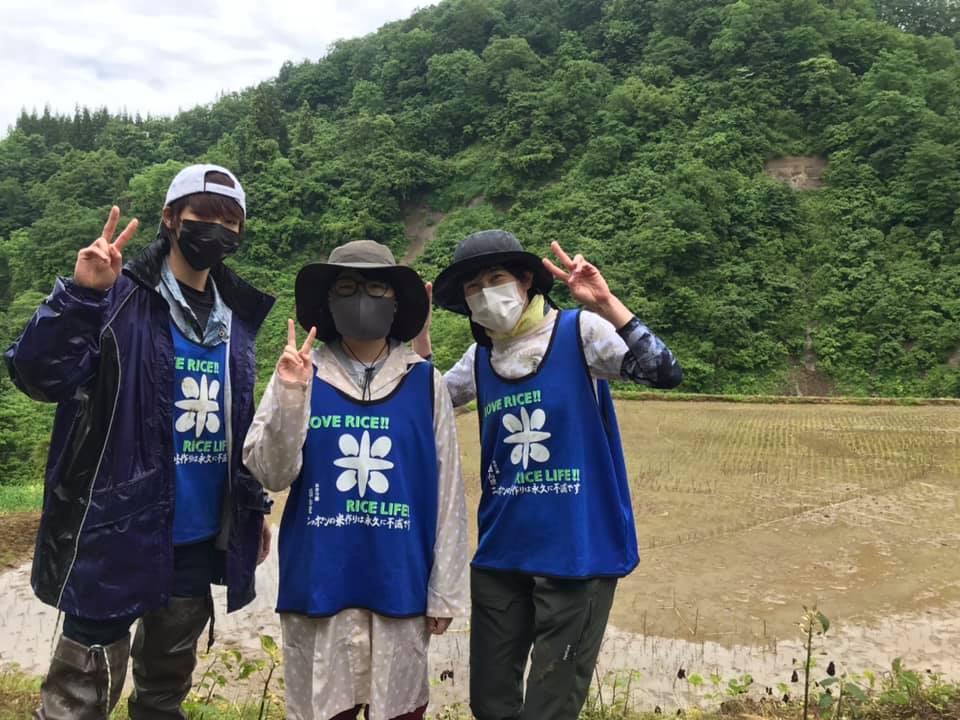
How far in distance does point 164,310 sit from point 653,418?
14.1m

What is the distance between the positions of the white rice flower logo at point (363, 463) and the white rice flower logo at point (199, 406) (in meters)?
0.50

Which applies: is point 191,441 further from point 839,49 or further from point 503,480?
point 839,49

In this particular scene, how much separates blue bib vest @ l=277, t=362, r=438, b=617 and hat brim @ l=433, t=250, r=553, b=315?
1.89 feet

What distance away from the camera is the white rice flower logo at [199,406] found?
2.23 m

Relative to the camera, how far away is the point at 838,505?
8.67 m

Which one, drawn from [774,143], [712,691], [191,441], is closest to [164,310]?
[191,441]

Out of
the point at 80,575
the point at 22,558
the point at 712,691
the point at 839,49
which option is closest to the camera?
the point at 80,575

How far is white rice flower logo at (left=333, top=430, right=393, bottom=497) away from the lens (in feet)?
6.93

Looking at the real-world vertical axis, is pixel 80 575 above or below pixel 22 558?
above

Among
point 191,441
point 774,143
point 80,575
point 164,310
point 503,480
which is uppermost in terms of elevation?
point 774,143

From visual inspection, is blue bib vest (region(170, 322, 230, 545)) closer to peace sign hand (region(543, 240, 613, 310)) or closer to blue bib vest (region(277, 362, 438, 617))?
blue bib vest (region(277, 362, 438, 617))

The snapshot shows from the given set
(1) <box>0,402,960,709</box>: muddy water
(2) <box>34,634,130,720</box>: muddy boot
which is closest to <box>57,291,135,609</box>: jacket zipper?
(2) <box>34,634,130,720</box>: muddy boot

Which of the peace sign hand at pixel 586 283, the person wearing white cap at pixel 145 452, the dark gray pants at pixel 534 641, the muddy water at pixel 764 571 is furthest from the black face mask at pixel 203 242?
the muddy water at pixel 764 571

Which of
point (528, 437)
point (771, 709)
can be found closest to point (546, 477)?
point (528, 437)
